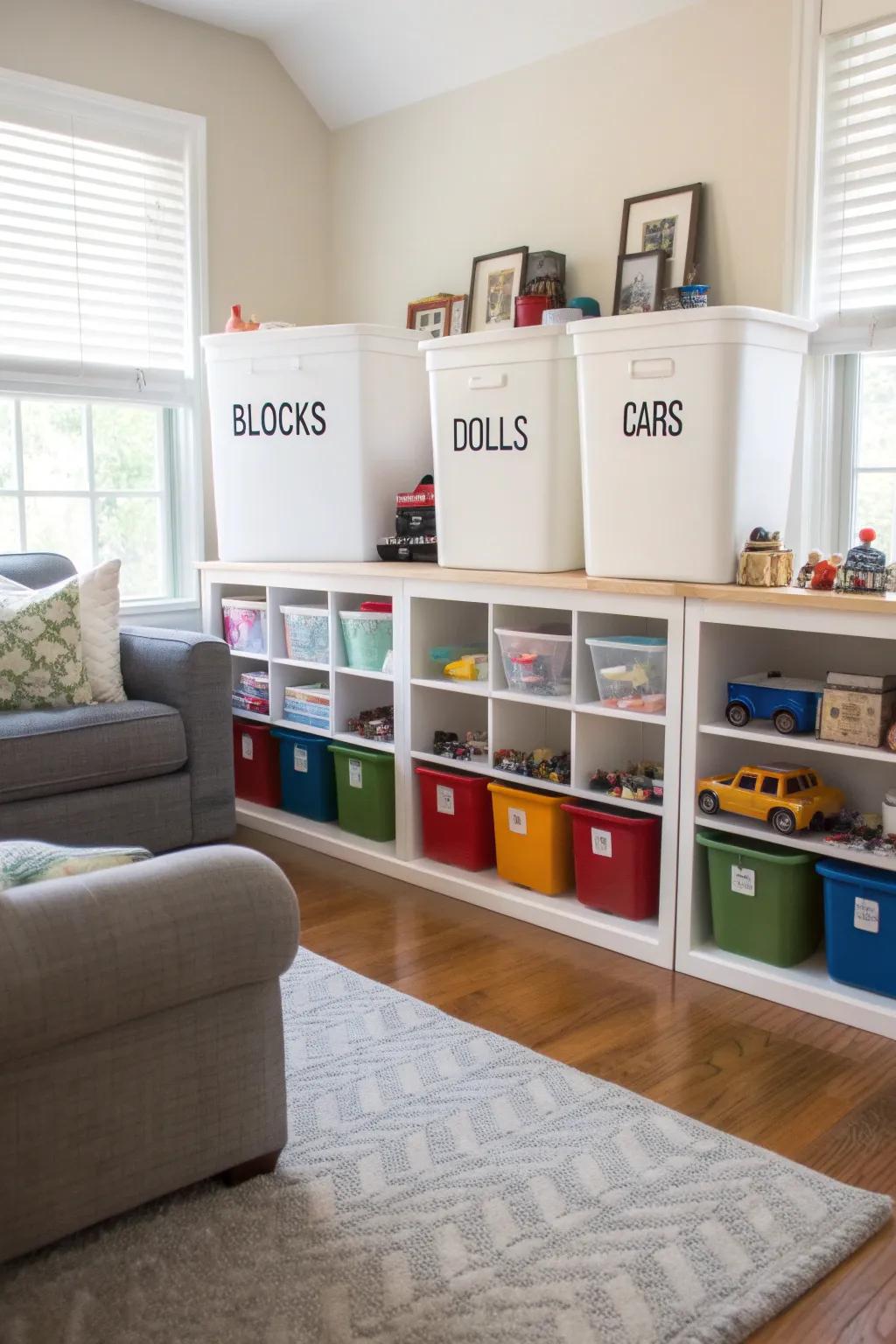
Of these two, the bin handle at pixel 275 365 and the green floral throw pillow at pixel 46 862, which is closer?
the green floral throw pillow at pixel 46 862

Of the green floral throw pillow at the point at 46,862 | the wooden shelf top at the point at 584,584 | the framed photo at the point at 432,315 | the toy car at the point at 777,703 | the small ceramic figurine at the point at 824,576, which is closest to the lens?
the green floral throw pillow at the point at 46,862

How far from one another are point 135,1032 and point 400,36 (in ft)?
10.4

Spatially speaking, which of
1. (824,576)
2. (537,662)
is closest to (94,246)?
(537,662)

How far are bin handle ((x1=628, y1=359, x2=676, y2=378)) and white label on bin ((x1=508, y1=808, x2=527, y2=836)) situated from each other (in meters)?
1.09

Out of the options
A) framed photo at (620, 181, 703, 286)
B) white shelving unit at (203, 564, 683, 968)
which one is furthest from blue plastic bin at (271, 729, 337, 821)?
framed photo at (620, 181, 703, 286)

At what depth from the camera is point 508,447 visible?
2.93m

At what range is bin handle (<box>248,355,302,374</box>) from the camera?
344cm

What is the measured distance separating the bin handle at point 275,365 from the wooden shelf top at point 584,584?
56 cm

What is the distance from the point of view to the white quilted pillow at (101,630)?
3271mm

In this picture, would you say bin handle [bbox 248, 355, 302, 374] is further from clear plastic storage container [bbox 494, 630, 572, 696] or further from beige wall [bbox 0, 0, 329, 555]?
clear plastic storage container [bbox 494, 630, 572, 696]

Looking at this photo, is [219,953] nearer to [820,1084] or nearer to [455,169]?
[820,1084]

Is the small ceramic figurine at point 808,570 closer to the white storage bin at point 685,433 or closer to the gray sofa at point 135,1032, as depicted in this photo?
the white storage bin at point 685,433

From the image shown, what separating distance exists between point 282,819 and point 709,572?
1.70 metres

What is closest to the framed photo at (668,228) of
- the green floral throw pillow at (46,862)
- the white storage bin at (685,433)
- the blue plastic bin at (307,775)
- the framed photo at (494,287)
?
the framed photo at (494,287)
